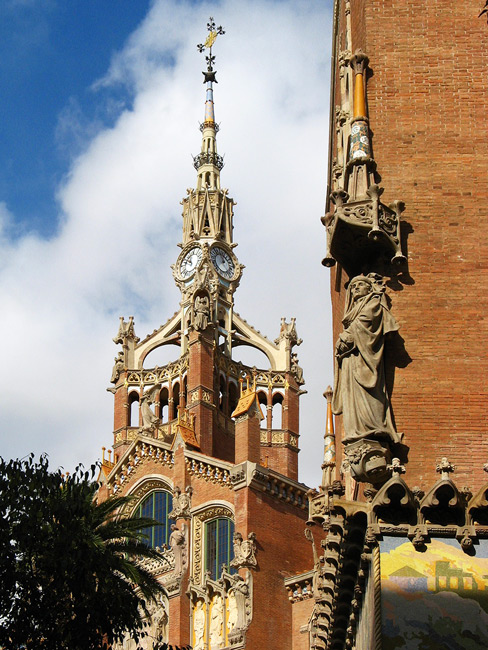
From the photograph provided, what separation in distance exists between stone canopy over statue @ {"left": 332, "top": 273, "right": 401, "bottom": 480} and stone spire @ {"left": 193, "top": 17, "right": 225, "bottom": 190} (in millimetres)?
49684

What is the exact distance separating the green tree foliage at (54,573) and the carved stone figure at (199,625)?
19.6 m

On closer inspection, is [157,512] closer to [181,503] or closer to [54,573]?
[181,503]

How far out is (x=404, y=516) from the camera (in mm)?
13570

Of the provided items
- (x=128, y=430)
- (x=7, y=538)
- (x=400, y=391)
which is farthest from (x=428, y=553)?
(x=128, y=430)

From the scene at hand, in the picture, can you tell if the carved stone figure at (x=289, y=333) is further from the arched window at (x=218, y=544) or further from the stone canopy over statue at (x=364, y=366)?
the stone canopy over statue at (x=364, y=366)

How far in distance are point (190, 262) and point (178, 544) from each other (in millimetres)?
20470

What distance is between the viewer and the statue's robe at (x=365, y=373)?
47.6ft

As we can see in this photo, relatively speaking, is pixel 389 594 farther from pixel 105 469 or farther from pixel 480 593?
pixel 105 469

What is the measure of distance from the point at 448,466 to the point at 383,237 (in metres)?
3.52

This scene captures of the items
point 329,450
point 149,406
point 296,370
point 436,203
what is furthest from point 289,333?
point 436,203

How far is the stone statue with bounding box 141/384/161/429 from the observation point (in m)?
51.2

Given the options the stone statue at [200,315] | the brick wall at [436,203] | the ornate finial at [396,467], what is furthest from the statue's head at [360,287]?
the stone statue at [200,315]

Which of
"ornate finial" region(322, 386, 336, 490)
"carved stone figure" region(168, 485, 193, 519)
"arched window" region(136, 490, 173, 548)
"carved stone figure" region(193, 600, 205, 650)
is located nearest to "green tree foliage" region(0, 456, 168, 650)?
"ornate finial" region(322, 386, 336, 490)

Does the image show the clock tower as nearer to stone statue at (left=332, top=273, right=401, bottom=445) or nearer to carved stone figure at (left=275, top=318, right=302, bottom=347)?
carved stone figure at (left=275, top=318, right=302, bottom=347)
